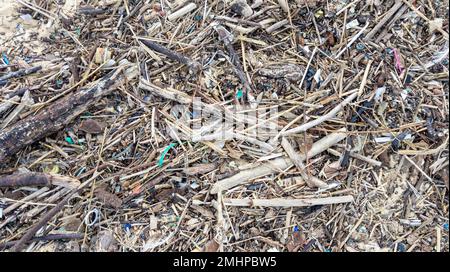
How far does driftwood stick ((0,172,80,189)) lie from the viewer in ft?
8.10

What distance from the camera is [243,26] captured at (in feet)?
8.76

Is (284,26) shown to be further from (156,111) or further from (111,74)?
(111,74)

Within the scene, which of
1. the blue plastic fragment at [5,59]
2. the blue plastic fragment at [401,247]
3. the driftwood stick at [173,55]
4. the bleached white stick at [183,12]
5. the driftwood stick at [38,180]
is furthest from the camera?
the blue plastic fragment at [5,59]

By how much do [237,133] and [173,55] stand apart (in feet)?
2.18

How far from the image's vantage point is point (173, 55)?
2625 millimetres

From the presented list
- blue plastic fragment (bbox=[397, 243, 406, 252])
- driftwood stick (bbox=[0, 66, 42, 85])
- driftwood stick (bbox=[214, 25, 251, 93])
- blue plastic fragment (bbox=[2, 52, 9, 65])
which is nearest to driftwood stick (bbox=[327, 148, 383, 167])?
blue plastic fragment (bbox=[397, 243, 406, 252])

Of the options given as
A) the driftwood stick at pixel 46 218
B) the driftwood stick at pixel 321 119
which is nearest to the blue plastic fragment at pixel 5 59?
the driftwood stick at pixel 46 218

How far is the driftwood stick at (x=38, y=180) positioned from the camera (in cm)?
247

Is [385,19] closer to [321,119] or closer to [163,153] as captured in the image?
[321,119]

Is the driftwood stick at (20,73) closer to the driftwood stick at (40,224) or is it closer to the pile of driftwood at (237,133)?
the pile of driftwood at (237,133)

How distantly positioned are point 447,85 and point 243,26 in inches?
52.2

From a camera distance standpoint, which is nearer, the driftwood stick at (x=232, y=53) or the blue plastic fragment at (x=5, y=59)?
the driftwood stick at (x=232, y=53)

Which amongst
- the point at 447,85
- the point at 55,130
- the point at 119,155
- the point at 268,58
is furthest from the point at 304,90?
the point at 55,130

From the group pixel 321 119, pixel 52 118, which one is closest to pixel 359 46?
pixel 321 119
